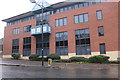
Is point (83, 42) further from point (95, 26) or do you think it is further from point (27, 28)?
point (27, 28)

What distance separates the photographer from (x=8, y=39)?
40.7m

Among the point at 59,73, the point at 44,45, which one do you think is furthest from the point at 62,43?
the point at 59,73

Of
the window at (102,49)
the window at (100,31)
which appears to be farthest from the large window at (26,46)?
the window at (102,49)

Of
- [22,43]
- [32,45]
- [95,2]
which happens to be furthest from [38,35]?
[95,2]

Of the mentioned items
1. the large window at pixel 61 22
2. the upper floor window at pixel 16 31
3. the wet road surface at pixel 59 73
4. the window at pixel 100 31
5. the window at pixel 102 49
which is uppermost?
the large window at pixel 61 22

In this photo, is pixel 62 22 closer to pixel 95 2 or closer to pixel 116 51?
pixel 95 2

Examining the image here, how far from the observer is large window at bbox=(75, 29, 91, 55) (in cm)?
2705

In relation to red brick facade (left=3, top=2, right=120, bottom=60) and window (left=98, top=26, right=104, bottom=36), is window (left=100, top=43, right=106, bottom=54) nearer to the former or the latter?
red brick facade (left=3, top=2, right=120, bottom=60)

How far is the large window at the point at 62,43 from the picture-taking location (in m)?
29.5

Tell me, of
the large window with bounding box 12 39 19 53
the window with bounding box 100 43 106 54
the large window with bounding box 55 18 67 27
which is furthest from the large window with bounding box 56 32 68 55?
the large window with bounding box 12 39 19 53

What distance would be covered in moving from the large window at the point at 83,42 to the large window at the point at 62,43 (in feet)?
9.17

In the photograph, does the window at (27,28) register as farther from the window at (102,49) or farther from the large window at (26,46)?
the window at (102,49)

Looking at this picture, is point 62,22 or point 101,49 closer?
point 101,49

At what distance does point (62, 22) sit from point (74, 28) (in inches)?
154
